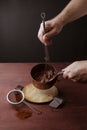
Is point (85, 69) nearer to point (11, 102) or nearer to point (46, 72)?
point (46, 72)

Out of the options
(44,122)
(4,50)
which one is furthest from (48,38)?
(4,50)

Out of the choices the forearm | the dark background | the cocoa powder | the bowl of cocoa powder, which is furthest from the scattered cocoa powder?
the dark background

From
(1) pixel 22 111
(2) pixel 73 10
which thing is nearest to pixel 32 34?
(2) pixel 73 10

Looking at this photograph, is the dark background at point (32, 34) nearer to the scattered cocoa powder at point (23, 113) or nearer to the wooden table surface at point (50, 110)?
the wooden table surface at point (50, 110)

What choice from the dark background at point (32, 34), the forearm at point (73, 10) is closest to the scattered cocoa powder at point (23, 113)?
the forearm at point (73, 10)

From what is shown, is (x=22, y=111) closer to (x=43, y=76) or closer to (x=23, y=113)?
(x=23, y=113)

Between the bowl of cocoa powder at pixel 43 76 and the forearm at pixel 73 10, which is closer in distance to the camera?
the bowl of cocoa powder at pixel 43 76
